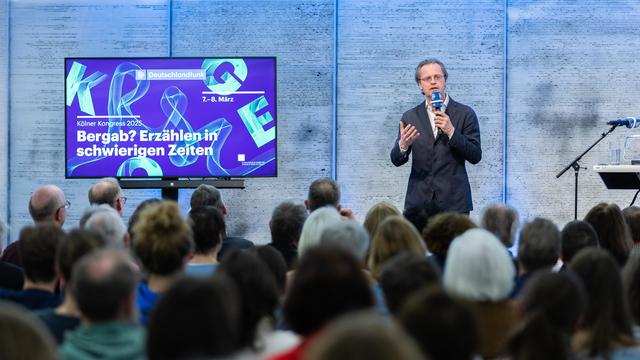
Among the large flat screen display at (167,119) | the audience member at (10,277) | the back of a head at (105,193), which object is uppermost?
the large flat screen display at (167,119)

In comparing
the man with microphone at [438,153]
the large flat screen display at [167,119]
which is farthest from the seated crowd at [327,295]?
the large flat screen display at [167,119]

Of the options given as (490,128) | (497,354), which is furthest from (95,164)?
(497,354)

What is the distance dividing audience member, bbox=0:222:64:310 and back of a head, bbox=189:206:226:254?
79 centimetres

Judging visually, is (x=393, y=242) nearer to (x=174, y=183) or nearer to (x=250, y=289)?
(x=250, y=289)

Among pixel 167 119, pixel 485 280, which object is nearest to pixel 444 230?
pixel 485 280

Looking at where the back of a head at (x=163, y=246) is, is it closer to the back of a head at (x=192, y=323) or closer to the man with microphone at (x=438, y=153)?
the back of a head at (x=192, y=323)

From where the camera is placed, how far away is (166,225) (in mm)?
3387

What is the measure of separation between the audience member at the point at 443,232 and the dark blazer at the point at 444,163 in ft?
6.34

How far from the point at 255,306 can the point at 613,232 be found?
2313mm

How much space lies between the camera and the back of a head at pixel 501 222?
15.4 feet

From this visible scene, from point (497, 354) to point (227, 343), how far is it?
1474mm

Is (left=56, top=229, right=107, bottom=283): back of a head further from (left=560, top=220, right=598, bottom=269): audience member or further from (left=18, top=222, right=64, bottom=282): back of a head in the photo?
(left=560, top=220, right=598, bottom=269): audience member

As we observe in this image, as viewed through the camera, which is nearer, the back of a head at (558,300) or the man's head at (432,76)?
the back of a head at (558,300)

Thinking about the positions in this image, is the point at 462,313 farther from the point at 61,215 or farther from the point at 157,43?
the point at 157,43
